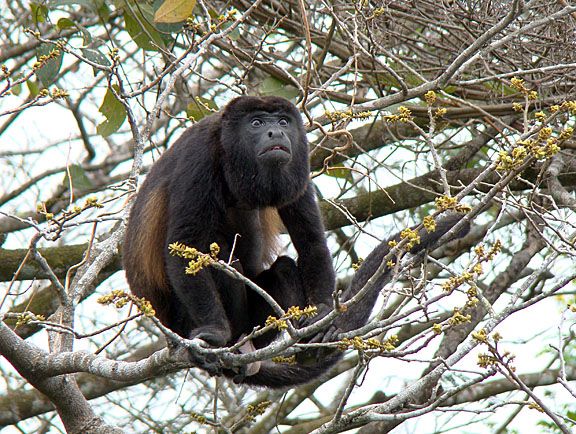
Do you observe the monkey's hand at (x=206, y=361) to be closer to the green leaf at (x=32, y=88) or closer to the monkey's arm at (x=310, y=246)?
the monkey's arm at (x=310, y=246)

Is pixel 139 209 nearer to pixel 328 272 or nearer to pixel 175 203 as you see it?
pixel 175 203

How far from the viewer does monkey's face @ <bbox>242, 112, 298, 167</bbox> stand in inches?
151

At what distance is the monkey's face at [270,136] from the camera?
151 inches

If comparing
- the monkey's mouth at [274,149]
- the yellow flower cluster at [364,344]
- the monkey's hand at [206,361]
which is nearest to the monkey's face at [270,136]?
the monkey's mouth at [274,149]

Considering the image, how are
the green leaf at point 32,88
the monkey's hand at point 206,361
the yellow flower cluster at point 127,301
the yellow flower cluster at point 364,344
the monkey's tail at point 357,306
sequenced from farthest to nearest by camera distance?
the green leaf at point 32,88
the monkey's tail at point 357,306
the monkey's hand at point 206,361
the yellow flower cluster at point 364,344
the yellow flower cluster at point 127,301

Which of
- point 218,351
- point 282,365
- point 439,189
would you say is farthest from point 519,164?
point 439,189

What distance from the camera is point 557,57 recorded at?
4.59m

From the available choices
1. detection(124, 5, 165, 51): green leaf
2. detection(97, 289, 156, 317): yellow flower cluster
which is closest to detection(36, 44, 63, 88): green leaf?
detection(124, 5, 165, 51): green leaf

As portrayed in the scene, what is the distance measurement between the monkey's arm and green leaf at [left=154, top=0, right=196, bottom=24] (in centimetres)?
103

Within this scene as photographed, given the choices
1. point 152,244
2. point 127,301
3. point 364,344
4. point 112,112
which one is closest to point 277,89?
point 112,112

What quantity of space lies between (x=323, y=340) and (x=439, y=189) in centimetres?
244

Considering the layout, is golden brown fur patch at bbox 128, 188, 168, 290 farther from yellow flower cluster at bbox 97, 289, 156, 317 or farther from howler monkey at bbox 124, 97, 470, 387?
yellow flower cluster at bbox 97, 289, 156, 317

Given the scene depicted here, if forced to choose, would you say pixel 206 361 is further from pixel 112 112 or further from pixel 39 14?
pixel 39 14

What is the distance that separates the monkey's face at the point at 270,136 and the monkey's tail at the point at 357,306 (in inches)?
25.1
